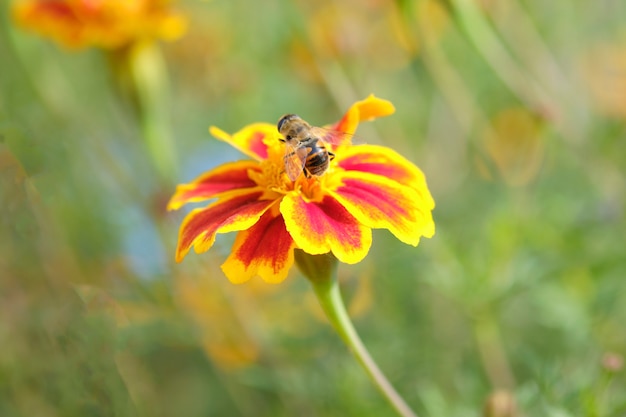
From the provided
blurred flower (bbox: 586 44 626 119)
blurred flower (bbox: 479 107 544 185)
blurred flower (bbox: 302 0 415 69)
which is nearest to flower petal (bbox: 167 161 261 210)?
blurred flower (bbox: 302 0 415 69)

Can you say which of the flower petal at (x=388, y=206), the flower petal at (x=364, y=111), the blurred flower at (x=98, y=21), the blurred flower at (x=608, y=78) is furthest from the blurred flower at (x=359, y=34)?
the flower petal at (x=388, y=206)

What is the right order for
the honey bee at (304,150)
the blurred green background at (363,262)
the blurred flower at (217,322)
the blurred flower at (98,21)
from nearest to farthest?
1. the honey bee at (304,150)
2. the blurred green background at (363,262)
3. the blurred flower at (98,21)
4. the blurred flower at (217,322)

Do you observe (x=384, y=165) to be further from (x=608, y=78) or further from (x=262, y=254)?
(x=608, y=78)

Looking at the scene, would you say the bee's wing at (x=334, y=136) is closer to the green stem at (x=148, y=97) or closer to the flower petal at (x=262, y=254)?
the flower petal at (x=262, y=254)

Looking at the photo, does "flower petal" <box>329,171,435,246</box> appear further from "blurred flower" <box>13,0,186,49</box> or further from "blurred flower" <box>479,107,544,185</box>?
"blurred flower" <box>479,107,544,185</box>

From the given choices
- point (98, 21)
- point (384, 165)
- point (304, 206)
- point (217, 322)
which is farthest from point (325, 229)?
point (217, 322)

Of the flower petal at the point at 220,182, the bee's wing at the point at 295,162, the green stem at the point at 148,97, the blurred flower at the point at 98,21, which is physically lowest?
the bee's wing at the point at 295,162
